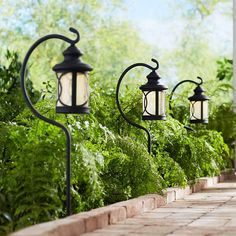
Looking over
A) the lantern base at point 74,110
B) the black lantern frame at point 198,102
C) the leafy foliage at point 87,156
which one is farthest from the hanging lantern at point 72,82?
the black lantern frame at point 198,102

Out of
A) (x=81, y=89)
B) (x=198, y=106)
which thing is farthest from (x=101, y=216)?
(x=198, y=106)

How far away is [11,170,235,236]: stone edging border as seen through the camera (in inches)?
192

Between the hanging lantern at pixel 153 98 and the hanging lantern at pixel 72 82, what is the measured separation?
2.60m

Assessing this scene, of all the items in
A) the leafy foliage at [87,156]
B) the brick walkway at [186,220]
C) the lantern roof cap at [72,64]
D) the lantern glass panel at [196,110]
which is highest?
the lantern glass panel at [196,110]

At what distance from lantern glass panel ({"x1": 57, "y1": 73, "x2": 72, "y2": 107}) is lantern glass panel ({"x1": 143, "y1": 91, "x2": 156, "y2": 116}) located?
266 centimetres

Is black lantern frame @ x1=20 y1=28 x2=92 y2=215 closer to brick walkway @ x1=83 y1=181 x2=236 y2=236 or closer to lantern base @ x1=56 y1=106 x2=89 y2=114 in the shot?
lantern base @ x1=56 y1=106 x2=89 y2=114

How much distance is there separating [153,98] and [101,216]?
2877 mm

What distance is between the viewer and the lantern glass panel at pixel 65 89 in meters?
5.95

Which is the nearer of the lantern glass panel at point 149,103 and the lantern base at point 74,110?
the lantern base at point 74,110

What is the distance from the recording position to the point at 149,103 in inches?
340

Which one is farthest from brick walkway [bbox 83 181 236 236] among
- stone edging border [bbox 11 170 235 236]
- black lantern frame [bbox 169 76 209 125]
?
black lantern frame [bbox 169 76 209 125]

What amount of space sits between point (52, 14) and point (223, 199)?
56.4 ft

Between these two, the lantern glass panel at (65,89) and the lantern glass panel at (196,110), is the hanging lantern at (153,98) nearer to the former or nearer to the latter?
the lantern glass panel at (196,110)

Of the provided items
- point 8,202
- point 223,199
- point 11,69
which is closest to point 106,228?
point 8,202
